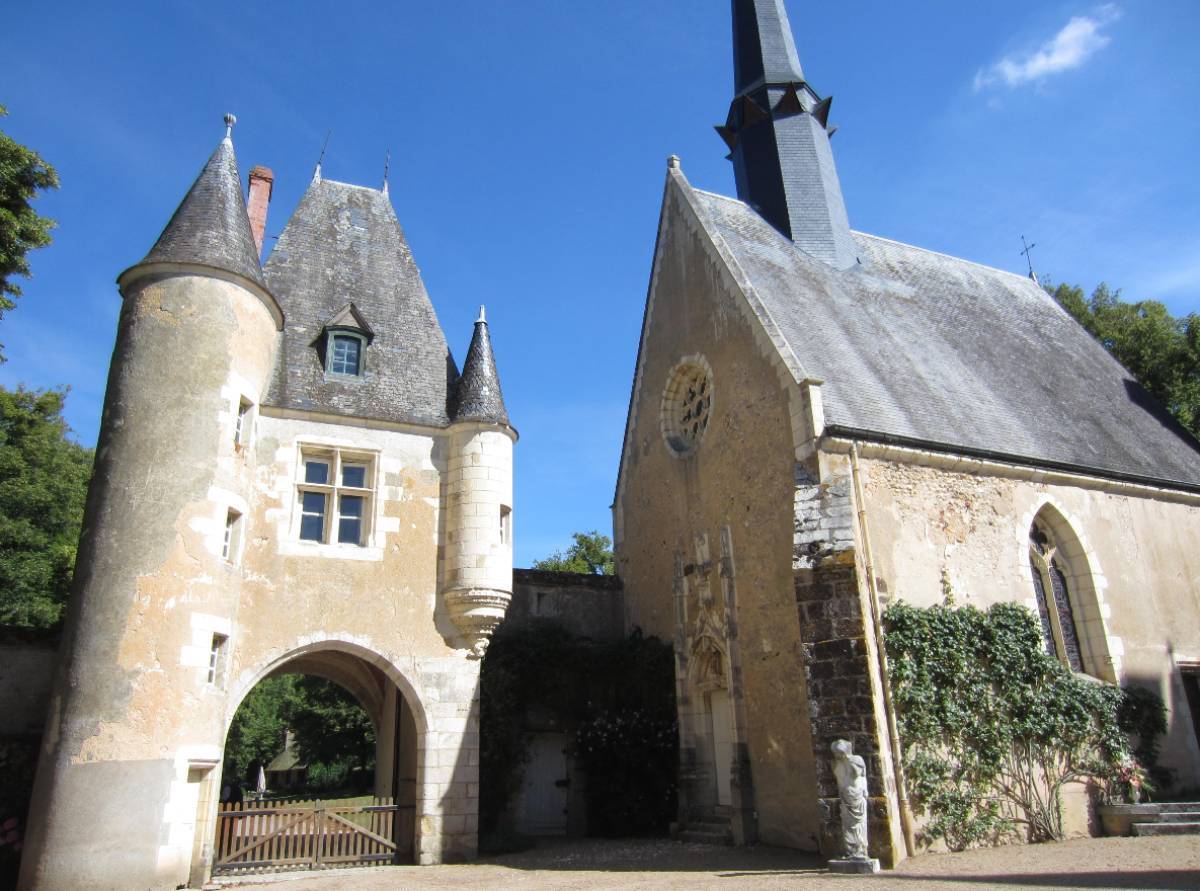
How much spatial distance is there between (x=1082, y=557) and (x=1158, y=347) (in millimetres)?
10286

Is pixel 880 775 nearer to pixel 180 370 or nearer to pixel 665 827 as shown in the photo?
pixel 665 827

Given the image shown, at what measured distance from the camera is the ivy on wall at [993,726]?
1030 cm

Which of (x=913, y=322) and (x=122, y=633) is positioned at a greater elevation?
(x=913, y=322)

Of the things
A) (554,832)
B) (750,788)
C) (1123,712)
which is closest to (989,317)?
(1123,712)

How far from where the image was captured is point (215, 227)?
12.5 meters

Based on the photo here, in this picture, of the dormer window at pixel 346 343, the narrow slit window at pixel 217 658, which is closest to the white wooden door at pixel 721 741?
the narrow slit window at pixel 217 658

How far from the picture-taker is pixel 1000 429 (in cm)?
1346

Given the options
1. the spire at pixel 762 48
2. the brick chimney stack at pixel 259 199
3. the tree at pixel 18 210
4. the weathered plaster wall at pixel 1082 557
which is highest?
the spire at pixel 762 48

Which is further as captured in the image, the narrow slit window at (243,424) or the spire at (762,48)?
the spire at (762,48)

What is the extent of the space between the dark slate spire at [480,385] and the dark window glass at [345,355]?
1.73 m

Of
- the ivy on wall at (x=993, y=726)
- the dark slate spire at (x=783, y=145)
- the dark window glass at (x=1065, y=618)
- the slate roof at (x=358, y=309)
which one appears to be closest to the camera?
the ivy on wall at (x=993, y=726)

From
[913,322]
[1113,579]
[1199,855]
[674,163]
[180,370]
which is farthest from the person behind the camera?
[674,163]

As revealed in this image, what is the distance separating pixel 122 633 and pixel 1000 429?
1266 centimetres

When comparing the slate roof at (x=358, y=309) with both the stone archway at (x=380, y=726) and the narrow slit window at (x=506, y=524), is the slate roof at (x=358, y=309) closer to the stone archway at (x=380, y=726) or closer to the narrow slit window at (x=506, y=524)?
the narrow slit window at (x=506, y=524)
